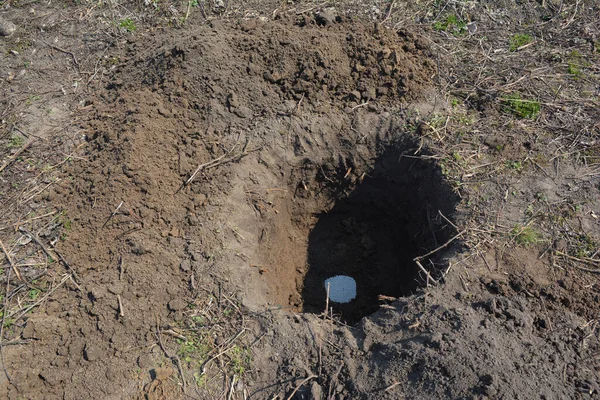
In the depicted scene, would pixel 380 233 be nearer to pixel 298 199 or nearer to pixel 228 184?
pixel 298 199

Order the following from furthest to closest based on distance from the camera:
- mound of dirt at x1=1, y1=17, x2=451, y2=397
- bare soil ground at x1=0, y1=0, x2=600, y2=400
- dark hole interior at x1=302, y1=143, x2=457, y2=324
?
1. dark hole interior at x1=302, y1=143, x2=457, y2=324
2. mound of dirt at x1=1, y1=17, x2=451, y2=397
3. bare soil ground at x1=0, y1=0, x2=600, y2=400

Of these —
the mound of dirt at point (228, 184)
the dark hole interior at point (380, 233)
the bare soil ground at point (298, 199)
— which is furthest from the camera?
the dark hole interior at point (380, 233)

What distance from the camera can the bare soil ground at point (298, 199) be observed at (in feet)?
9.83

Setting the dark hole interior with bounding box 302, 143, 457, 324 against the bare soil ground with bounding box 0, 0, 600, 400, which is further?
the dark hole interior with bounding box 302, 143, 457, 324

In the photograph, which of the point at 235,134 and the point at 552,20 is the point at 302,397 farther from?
the point at 552,20

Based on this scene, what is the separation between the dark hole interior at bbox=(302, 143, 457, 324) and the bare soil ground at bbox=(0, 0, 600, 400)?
0.09 ft

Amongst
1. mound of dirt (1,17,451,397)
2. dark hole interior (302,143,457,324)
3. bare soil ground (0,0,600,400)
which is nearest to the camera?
bare soil ground (0,0,600,400)

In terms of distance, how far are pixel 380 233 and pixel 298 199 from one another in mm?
1072

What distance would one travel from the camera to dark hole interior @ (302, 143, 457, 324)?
13.2ft

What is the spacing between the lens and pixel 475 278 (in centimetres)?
321

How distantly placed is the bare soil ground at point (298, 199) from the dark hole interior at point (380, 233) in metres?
0.03

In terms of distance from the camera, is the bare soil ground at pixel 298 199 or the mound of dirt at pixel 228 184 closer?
the bare soil ground at pixel 298 199

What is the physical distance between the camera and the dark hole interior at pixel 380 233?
4031mm

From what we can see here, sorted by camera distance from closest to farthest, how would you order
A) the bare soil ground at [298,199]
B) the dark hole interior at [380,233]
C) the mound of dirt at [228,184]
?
the bare soil ground at [298,199] → the mound of dirt at [228,184] → the dark hole interior at [380,233]
